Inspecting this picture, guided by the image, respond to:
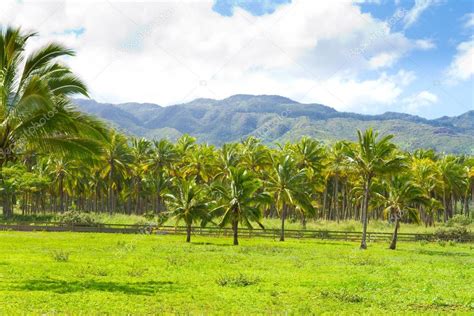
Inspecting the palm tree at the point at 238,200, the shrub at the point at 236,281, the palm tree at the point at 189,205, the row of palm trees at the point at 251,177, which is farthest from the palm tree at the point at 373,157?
the shrub at the point at 236,281

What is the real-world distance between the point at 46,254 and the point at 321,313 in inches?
848

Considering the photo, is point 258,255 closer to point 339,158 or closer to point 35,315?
point 35,315

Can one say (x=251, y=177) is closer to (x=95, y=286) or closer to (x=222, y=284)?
(x=222, y=284)

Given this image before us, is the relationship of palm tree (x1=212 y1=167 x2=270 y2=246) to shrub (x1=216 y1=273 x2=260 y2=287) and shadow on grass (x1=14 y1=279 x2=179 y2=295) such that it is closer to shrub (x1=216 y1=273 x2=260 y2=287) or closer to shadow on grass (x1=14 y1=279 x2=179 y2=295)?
shrub (x1=216 y1=273 x2=260 y2=287)

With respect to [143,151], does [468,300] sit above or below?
below

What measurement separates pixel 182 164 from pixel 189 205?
46296 millimetres

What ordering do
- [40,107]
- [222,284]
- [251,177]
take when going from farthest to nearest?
[251,177], [222,284], [40,107]

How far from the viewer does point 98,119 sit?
1820cm

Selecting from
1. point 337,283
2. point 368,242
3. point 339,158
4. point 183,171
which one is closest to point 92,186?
point 183,171

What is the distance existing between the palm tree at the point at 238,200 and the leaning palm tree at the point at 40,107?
2855 centimetres

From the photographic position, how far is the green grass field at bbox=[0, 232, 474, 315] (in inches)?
625

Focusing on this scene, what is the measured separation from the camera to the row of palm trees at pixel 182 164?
56.9 feet

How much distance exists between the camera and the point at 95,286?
748 inches

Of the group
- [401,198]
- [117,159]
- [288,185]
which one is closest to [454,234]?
[401,198]
